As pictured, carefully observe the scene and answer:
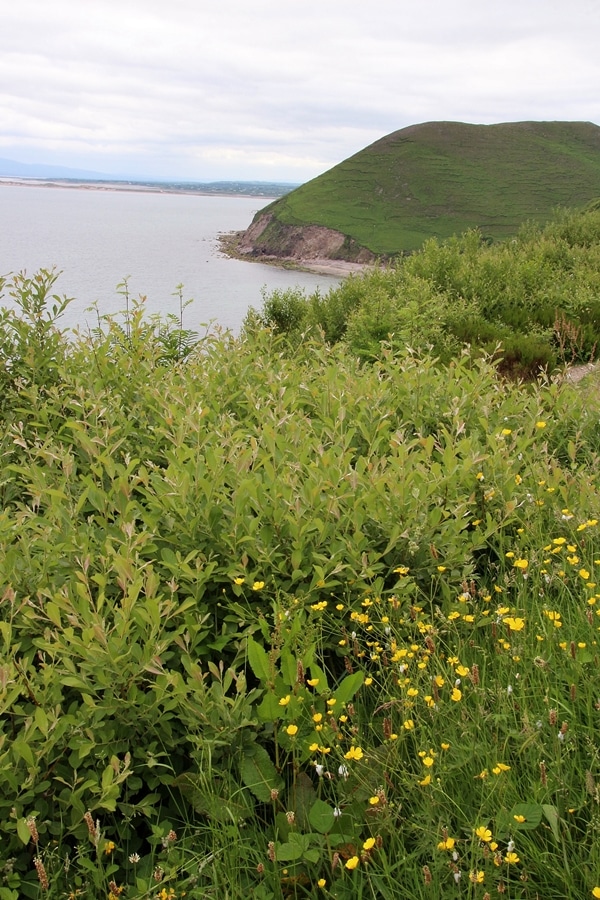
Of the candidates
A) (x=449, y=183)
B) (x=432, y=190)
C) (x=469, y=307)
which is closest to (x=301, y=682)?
(x=469, y=307)

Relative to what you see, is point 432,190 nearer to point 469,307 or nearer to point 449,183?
point 449,183

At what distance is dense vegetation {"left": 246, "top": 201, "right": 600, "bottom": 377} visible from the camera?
33.0ft

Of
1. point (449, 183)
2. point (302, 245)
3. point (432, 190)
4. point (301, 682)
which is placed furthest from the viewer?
point (449, 183)

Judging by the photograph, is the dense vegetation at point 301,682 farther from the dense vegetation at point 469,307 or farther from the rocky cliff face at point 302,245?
the rocky cliff face at point 302,245

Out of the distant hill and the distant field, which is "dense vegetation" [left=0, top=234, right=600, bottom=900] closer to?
→ the distant hill

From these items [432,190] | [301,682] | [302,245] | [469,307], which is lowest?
[301,682]

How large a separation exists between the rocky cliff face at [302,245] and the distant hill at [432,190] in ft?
0.45

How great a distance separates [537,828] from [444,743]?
0.36 m

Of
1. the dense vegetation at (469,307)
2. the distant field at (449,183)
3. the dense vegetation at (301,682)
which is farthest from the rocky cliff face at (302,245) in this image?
the dense vegetation at (301,682)

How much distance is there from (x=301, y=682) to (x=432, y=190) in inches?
4315

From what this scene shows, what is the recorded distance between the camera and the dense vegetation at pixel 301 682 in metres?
2.02

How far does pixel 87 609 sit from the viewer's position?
93.6 inches

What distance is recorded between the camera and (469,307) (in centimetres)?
1226

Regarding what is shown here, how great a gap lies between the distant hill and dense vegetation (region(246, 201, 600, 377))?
232 feet
